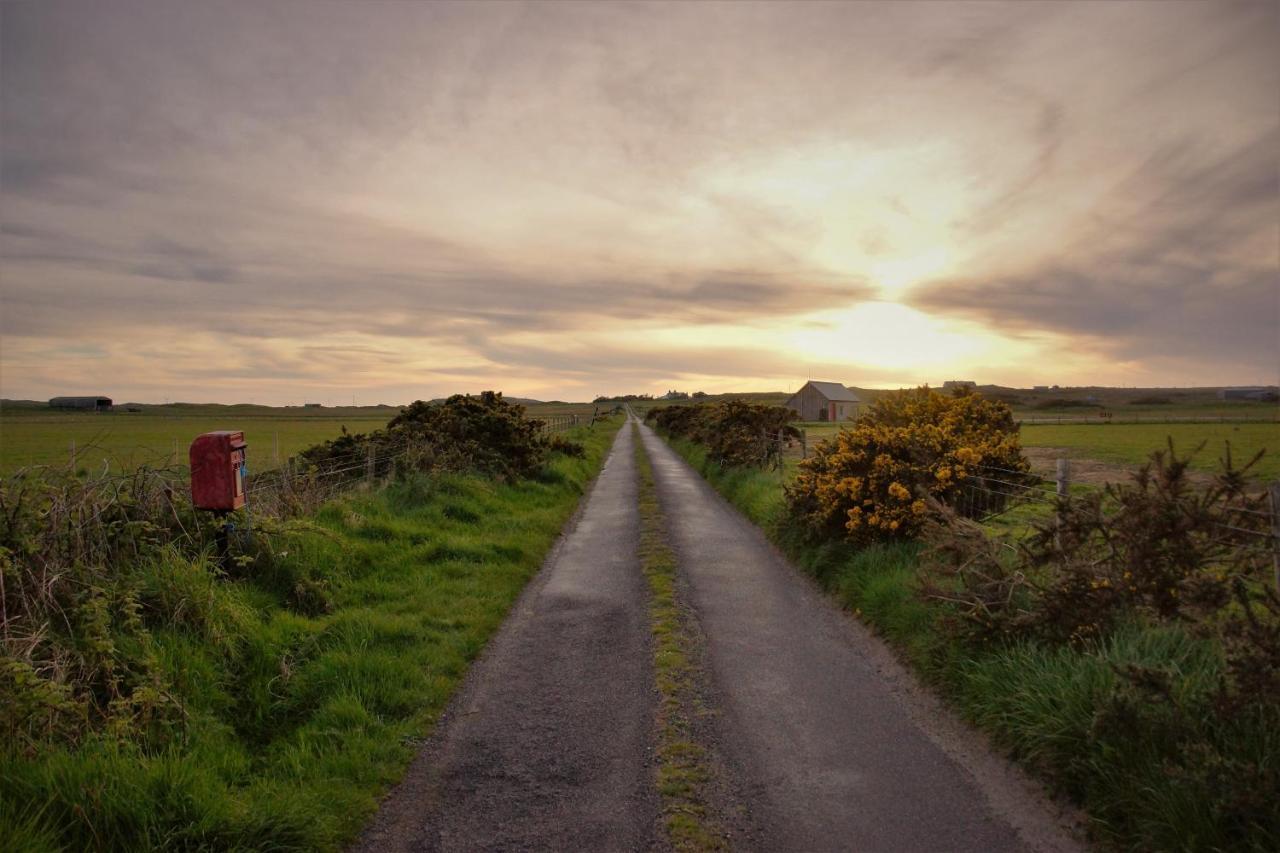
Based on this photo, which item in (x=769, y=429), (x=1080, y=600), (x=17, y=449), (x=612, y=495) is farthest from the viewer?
(x=17, y=449)

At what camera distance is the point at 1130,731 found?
4793 millimetres

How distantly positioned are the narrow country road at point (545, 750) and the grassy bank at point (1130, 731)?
8.59ft

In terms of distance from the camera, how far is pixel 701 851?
14.1 feet

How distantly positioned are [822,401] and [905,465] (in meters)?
83.6

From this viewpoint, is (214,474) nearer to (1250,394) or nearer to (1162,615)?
(1162,615)

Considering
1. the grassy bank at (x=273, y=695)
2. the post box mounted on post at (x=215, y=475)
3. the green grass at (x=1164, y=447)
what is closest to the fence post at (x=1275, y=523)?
the grassy bank at (x=273, y=695)

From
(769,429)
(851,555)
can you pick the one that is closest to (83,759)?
(851,555)

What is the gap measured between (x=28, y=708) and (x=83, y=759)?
Result: 0.56m

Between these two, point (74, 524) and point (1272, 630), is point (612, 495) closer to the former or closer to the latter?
point (74, 524)

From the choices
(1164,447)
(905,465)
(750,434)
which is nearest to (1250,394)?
(1164,447)

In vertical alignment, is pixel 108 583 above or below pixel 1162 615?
above

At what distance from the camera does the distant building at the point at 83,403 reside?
146 m

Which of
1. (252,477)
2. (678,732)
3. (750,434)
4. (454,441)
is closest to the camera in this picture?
(678,732)

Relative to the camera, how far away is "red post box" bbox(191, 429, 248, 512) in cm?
831
